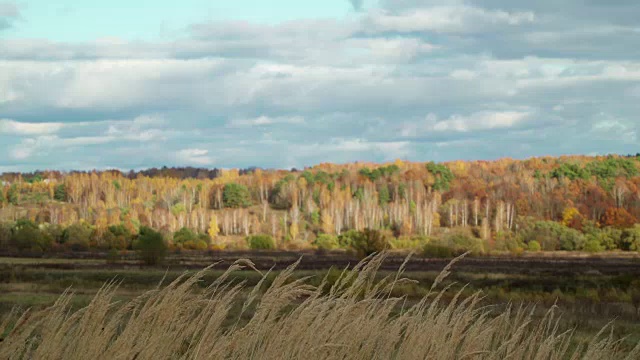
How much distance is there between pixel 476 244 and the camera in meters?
97.0

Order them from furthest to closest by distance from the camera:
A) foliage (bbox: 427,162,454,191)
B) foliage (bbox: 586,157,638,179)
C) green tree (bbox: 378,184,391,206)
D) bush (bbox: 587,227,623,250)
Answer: foliage (bbox: 427,162,454,191)
green tree (bbox: 378,184,391,206)
foliage (bbox: 586,157,638,179)
bush (bbox: 587,227,623,250)

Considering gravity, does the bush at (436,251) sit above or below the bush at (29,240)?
below

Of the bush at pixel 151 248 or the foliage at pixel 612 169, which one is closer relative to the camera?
the bush at pixel 151 248

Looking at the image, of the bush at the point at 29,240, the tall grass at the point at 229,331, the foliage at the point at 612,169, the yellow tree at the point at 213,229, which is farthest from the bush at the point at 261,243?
the tall grass at the point at 229,331

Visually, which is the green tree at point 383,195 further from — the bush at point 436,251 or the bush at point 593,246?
the bush at point 436,251

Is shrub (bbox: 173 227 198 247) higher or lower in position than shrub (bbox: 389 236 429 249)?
higher

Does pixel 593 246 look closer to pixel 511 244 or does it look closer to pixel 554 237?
pixel 554 237

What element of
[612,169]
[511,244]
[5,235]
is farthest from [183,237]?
[612,169]

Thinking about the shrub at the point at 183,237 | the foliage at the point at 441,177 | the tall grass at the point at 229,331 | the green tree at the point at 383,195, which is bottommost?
the shrub at the point at 183,237

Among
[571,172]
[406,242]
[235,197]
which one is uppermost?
[571,172]

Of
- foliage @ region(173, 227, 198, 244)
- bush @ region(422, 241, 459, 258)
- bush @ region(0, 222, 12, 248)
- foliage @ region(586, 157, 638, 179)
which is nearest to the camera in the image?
bush @ region(422, 241, 459, 258)

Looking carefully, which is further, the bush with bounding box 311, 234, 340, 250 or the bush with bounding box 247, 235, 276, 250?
the bush with bounding box 311, 234, 340, 250

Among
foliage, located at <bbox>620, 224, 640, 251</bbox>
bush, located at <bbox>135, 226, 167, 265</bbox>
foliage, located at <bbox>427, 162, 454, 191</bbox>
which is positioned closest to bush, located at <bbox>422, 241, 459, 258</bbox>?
foliage, located at <bbox>620, 224, 640, 251</bbox>

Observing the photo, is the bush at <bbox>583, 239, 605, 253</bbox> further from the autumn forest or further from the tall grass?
the tall grass
